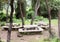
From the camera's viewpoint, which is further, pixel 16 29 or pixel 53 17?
pixel 53 17

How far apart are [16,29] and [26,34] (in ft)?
5.30

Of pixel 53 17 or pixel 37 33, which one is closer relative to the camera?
pixel 37 33

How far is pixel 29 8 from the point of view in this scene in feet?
76.3

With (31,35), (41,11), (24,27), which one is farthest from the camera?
(41,11)

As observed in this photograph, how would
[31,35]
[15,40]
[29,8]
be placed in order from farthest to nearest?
[29,8] < [31,35] < [15,40]

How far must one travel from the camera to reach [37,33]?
10.8 m

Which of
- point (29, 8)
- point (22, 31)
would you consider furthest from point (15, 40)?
point (29, 8)

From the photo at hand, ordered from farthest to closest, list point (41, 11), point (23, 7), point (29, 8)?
1. point (29, 8)
2. point (41, 11)
3. point (23, 7)

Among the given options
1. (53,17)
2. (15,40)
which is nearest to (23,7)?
(53,17)

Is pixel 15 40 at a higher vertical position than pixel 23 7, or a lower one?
lower

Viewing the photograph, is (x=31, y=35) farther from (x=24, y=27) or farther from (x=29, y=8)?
(x=29, y=8)

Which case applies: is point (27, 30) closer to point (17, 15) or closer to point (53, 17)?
point (17, 15)

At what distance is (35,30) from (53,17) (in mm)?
10469

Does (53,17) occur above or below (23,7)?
below
